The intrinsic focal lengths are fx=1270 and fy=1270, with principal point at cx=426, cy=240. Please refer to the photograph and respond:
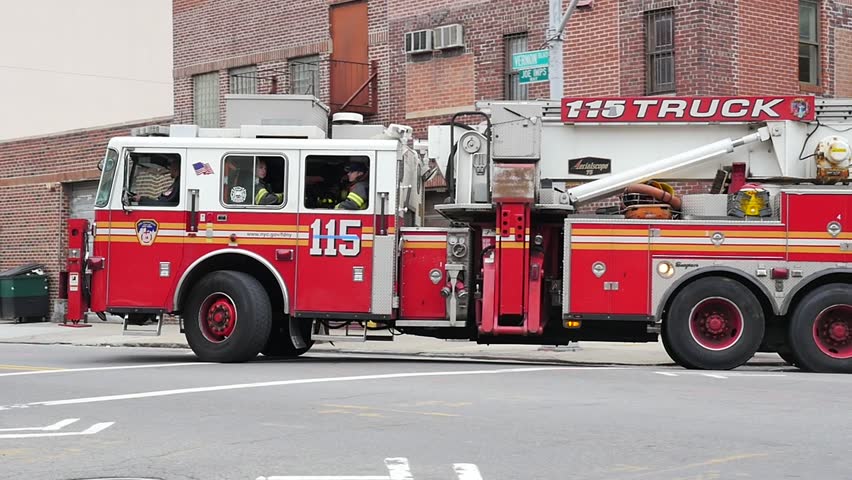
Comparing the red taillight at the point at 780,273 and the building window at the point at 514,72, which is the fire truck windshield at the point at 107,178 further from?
the building window at the point at 514,72

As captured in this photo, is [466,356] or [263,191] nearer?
[263,191]

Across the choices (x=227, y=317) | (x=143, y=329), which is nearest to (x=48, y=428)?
(x=227, y=317)

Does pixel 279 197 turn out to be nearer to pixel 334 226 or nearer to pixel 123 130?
pixel 334 226

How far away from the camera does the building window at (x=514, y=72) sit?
24906 millimetres

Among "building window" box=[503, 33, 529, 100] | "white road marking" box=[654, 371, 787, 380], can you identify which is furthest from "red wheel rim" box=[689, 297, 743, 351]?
"building window" box=[503, 33, 529, 100]

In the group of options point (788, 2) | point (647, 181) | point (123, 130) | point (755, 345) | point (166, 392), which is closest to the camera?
point (166, 392)

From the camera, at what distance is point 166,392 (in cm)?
1155

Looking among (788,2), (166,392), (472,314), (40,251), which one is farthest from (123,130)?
(166,392)

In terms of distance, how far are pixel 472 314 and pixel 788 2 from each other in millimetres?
11480

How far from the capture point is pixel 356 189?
595 inches

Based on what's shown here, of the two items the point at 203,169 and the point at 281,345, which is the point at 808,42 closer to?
the point at 281,345

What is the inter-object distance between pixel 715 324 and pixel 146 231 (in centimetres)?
679

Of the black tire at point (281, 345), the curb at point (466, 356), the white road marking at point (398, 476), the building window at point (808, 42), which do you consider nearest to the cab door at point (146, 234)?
the black tire at point (281, 345)

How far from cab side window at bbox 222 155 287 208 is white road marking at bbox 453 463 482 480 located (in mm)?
8037
